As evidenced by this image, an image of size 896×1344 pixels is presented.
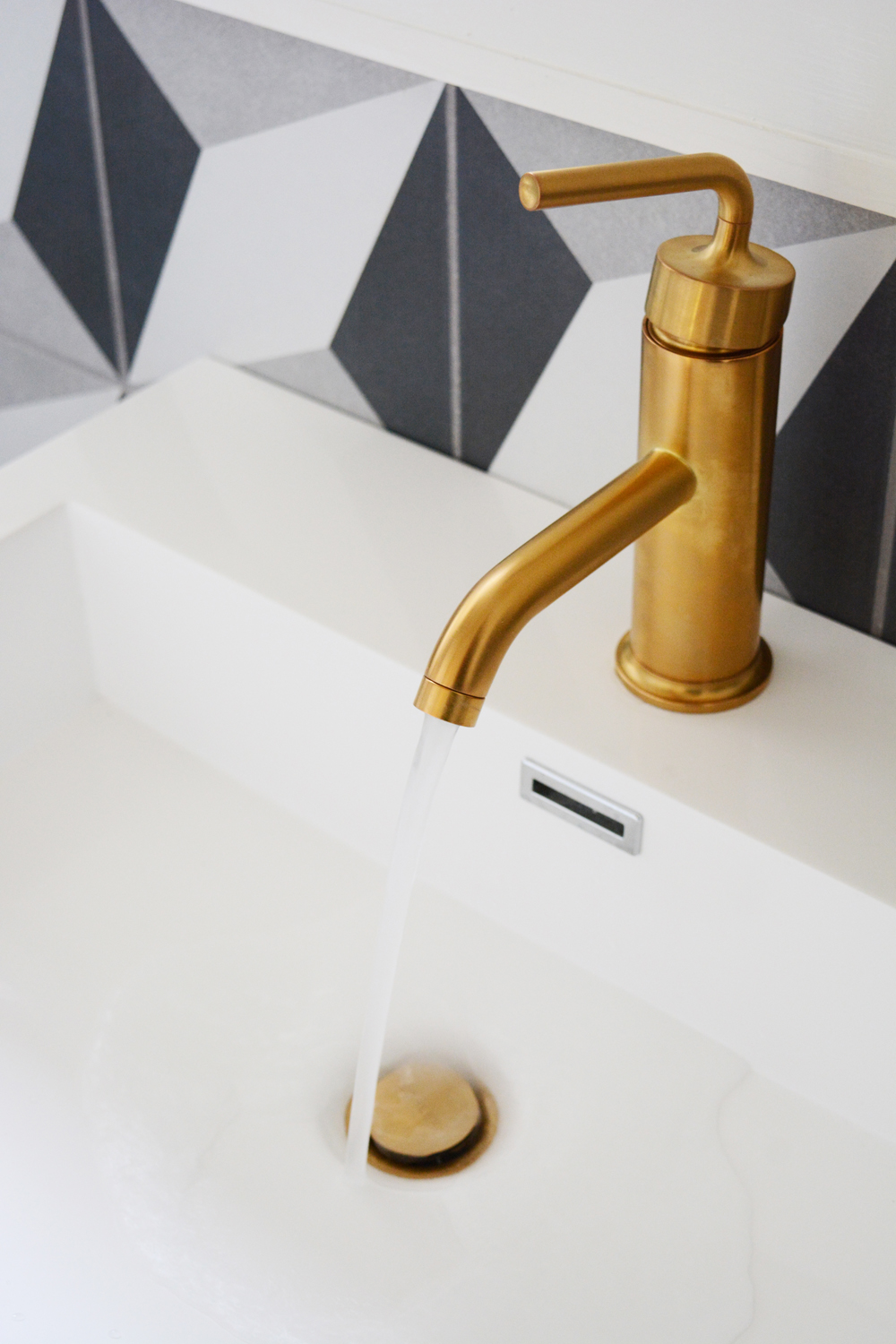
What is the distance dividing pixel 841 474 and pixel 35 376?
601 millimetres

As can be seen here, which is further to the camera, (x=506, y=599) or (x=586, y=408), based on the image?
(x=586, y=408)

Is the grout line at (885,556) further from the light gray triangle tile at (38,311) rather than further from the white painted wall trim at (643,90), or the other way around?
the light gray triangle tile at (38,311)

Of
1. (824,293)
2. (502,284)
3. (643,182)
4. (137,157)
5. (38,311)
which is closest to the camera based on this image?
(643,182)

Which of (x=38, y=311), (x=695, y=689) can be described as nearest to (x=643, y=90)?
(x=695, y=689)

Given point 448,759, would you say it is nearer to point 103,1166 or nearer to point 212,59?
point 103,1166

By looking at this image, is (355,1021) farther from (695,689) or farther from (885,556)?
(885,556)

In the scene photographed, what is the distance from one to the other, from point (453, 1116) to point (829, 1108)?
16 centimetres

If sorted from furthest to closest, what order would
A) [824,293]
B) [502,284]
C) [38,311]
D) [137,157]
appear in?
[38,311] < [137,157] < [502,284] < [824,293]

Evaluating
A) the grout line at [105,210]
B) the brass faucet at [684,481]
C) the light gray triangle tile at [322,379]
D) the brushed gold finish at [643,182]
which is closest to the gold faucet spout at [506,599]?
the brass faucet at [684,481]

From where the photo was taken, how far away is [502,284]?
27.0 inches

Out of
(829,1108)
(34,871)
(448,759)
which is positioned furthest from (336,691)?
(829,1108)

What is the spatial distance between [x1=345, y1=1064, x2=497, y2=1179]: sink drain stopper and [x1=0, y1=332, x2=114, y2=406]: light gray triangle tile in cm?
54

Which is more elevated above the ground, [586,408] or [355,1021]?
[586,408]

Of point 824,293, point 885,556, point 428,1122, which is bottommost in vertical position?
point 428,1122
